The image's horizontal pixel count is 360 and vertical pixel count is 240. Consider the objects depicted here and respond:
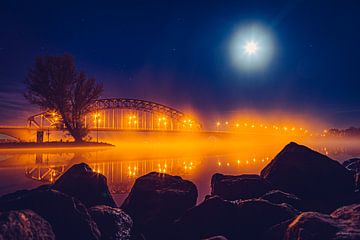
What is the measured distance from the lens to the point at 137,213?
5832 mm

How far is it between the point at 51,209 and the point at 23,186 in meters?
6.48

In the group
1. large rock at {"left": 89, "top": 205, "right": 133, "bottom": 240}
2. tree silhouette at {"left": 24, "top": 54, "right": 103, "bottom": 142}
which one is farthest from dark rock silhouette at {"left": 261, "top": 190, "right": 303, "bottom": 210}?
tree silhouette at {"left": 24, "top": 54, "right": 103, "bottom": 142}

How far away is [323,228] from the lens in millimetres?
3627

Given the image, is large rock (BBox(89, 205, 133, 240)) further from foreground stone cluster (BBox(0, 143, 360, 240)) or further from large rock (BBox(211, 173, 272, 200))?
large rock (BBox(211, 173, 272, 200))

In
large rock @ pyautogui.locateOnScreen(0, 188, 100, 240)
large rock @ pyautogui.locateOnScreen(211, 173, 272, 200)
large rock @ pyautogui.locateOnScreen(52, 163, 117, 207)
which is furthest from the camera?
large rock @ pyautogui.locateOnScreen(211, 173, 272, 200)

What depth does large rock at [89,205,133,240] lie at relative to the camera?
448cm

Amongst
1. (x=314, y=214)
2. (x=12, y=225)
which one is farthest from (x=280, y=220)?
(x=12, y=225)

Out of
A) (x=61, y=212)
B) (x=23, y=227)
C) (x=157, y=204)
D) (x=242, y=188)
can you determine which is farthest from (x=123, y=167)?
(x=23, y=227)

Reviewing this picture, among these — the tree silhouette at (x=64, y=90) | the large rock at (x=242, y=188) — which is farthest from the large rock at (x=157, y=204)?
the tree silhouette at (x=64, y=90)

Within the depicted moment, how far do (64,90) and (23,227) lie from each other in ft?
153

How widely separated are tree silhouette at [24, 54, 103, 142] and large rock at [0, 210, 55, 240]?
151 feet

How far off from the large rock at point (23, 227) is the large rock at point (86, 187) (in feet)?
8.06

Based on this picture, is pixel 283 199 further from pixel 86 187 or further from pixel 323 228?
pixel 86 187

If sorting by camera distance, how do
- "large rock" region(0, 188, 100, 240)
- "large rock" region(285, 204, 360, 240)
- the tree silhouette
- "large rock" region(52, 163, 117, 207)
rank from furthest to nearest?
the tree silhouette, "large rock" region(52, 163, 117, 207), "large rock" region(0, 188, 100, 240), "large rock" region(285, 204, 360, 240)
